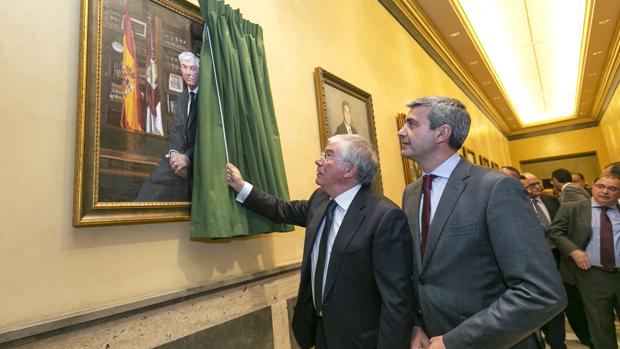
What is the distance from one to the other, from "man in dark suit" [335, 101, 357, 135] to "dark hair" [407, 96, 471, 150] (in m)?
1.75

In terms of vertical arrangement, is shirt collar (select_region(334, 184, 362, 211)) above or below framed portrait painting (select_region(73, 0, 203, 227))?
below

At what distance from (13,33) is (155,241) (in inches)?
39.6

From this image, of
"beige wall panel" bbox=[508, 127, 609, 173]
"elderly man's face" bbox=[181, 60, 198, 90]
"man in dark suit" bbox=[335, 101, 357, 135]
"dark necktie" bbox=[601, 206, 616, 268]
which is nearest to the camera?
"elderly man's face" bbox=[181, 60, 198, 90]

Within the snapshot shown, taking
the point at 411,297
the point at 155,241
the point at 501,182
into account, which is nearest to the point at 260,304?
the point at 155,241

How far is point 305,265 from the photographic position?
6.31ft

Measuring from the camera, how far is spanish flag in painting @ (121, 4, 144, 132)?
5.73 feet

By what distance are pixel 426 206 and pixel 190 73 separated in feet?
4.67

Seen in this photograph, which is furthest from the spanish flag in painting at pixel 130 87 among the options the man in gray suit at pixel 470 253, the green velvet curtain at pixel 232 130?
the man in gray suit at pixel 470 253

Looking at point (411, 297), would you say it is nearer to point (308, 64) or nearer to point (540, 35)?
point (308, 64)

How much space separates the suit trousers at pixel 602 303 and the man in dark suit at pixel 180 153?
345 centimetres

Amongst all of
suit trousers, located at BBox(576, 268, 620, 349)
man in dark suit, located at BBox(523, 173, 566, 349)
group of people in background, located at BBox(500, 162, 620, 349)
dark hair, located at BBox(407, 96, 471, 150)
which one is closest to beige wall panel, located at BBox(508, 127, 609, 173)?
man in dark suit, located at BBox(523, 173, 566, 349)

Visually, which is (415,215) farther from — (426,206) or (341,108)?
(341,108)

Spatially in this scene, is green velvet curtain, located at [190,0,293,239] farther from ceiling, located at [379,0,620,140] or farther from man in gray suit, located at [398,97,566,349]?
ceiling, located at [379,0,620,140]

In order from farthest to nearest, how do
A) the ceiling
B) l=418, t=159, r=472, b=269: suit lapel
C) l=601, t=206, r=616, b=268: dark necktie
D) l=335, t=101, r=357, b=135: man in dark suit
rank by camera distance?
1. the ceiling
2. l=335, t=101, r=357, b=135: man in dark suit
3. l=601, t=206, r=616, b=268: dark necktie
4. l=418, t=159, r=472, b=269: suit lapel
